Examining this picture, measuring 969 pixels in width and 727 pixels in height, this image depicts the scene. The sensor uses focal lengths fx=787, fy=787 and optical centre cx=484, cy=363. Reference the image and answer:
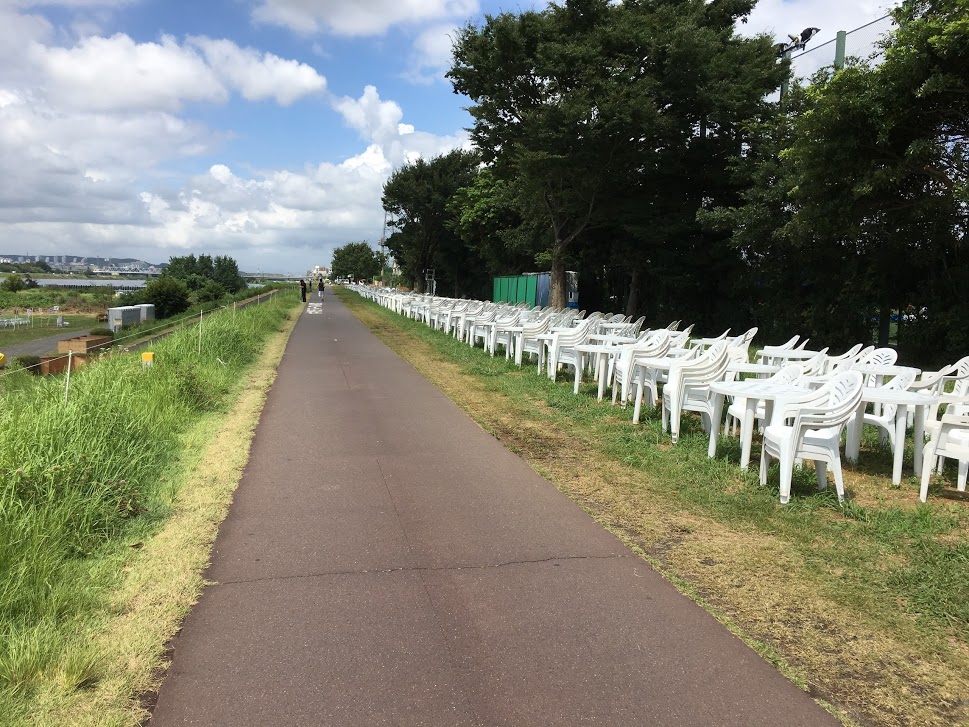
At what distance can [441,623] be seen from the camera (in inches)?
156

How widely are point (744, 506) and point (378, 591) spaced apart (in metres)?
3.20

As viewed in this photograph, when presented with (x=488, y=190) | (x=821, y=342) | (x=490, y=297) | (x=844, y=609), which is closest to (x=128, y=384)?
(x=844, y=609)

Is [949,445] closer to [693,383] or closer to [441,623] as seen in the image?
[693,383]

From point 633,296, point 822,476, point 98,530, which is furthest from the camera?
point 633,296

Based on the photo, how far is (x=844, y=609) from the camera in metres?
4.23

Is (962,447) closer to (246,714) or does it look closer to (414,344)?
(246,714)

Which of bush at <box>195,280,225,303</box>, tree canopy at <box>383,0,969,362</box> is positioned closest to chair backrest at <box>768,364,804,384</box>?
tree canopy at <box>383,0,969,362</box>

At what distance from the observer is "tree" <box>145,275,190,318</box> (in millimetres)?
51731

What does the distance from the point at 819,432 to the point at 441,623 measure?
3.95 m

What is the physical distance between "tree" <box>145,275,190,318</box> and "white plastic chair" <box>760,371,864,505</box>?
163 feet

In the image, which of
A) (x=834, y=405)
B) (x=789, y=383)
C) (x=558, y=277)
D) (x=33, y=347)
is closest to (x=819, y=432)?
(x=834, y=405)

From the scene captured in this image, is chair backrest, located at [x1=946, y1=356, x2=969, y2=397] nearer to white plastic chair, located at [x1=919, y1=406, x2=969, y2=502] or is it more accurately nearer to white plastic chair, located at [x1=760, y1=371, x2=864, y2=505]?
white plastic chair, located at [x1=919, y1=406, x2=969, y2=502]

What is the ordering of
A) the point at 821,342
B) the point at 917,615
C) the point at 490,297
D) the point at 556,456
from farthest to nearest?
1. the point at 490,297
2. the point at 821,342
3. the point at 556,456
4. the point at 917,615

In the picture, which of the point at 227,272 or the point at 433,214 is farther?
the point at 227,272
